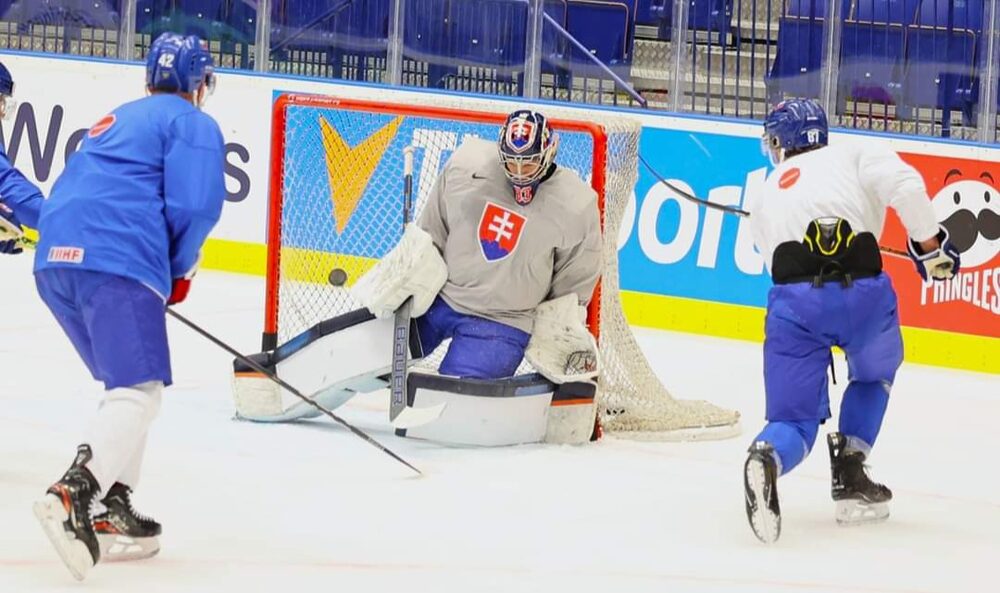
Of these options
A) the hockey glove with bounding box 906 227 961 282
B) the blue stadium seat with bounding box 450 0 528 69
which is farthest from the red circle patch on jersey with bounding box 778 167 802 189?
the blue stadium seat with bounding box 450 0 528 69

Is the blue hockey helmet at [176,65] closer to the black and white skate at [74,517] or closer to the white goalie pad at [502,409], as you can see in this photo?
the black and white skate at [74,517]

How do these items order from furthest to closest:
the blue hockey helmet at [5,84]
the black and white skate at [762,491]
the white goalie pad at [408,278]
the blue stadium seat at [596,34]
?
the blue stadium seat at [596,34]
the white goalie pad at [408,278]
the blue hockey helmet at [5,84]
the black and white skate at [762,491]

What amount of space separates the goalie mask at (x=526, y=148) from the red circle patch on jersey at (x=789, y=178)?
3.35ft

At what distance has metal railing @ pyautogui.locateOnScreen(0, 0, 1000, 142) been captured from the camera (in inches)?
319

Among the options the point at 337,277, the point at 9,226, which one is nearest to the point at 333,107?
the point at 337,277

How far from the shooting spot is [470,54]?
9.01 meters

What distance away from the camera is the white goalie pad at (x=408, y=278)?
223 inches

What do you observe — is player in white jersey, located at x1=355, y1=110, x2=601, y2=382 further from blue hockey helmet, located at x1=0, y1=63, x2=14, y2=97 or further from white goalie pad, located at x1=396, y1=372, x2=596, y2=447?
blue hockey helmet, located at x1=0, y1=63, x2=14, y2=97

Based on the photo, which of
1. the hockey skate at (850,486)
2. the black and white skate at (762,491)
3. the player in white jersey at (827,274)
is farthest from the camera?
the hockey skate at (850,486)

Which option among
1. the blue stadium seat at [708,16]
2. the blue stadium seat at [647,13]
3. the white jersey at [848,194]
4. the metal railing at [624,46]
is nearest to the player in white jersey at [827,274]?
the white jersey at [848,194]

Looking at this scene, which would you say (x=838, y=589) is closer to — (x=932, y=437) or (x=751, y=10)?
(x=932, y=437)

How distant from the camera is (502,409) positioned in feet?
18.3

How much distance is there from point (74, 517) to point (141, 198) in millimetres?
701

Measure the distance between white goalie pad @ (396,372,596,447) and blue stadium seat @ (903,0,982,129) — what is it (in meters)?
3.08
